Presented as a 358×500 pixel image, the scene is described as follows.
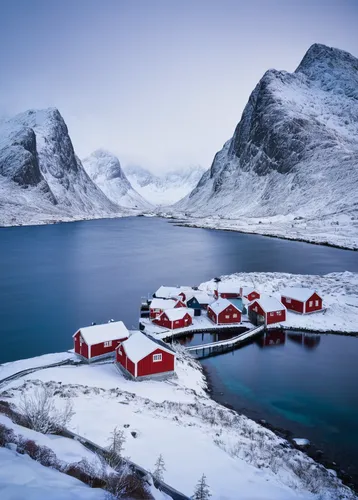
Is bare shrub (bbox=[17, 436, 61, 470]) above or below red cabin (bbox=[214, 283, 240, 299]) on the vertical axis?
above

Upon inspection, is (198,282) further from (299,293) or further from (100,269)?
(100,269)

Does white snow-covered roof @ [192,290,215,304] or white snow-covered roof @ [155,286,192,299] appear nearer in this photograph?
white snow-covered roof @ [192,290,215,304]

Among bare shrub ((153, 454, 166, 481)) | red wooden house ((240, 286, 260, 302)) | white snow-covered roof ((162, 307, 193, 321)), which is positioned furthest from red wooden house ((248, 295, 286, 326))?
bare shrub ((153, 454, 166, 481))

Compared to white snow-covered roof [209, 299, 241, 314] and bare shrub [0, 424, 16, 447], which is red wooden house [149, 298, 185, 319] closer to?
white snow-covered roof [209, 299, 241, 314]

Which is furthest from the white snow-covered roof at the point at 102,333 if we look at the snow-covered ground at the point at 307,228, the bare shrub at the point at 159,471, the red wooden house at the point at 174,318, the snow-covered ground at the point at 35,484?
the snow-covered ground at the point at 307,228

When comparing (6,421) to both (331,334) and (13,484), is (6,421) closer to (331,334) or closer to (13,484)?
(13,484)

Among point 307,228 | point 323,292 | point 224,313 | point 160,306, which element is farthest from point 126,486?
point 307,228
